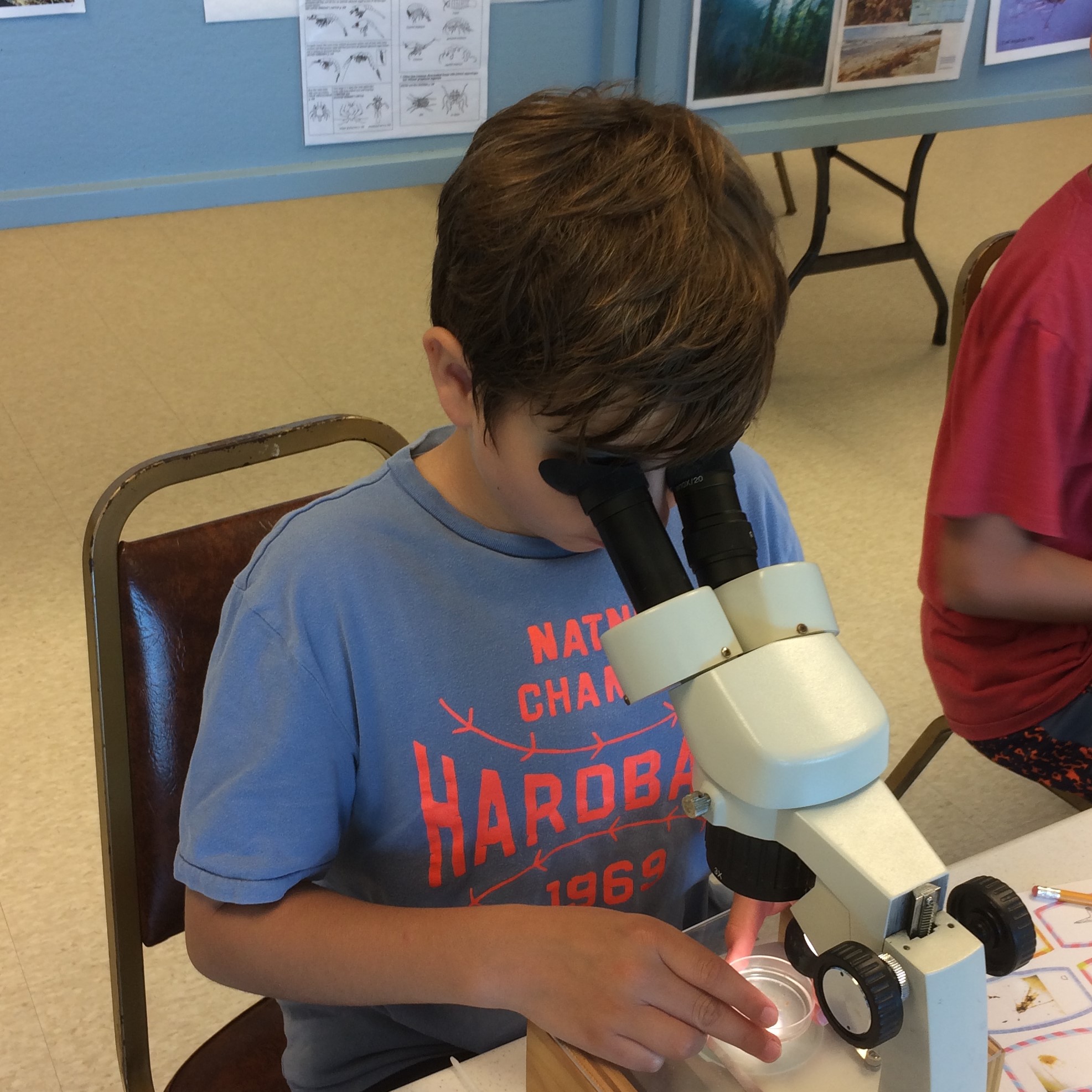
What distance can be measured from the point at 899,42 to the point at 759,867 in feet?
6.88

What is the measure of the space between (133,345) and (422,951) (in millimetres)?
2652

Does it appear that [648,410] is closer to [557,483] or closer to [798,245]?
[557,483]

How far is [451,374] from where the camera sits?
2.45 feet

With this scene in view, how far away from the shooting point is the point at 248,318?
3244mm

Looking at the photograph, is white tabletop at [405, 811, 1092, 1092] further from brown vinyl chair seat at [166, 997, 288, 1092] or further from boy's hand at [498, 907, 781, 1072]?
brown vinyl chair seat at [166, 997, 288, 1092]

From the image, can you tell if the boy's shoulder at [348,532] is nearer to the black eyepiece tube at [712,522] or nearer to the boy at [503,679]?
the boy at [503,679]

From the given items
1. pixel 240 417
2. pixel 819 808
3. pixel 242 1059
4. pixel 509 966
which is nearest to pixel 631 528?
pixel 819 808

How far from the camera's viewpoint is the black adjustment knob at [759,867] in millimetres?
561

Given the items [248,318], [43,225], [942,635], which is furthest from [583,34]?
[248,318]

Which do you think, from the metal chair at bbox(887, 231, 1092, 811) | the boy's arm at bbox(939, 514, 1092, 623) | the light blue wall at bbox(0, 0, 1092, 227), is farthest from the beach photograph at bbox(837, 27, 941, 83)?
the boy's arm at bbox(939, 514, 1092, 623)

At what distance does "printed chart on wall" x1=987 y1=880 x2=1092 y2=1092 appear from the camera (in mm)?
740

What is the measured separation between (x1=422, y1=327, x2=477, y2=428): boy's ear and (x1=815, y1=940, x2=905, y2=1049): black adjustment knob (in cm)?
39

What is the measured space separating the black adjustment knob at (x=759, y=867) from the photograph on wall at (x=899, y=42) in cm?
197

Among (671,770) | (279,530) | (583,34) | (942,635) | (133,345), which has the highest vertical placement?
(583,34)
